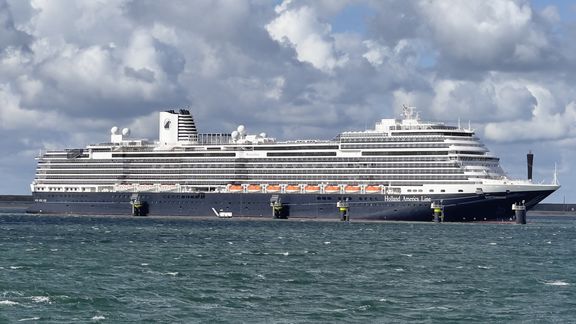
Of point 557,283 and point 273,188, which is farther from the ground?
point 273,188

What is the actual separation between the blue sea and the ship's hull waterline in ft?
110

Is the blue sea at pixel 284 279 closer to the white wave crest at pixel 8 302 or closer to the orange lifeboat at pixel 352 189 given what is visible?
the white wave crest at pixel 8 302

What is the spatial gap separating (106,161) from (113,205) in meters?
11.0

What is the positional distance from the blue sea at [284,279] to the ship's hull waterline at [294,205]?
33677 millimetres

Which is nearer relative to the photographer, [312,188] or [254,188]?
[312,188]

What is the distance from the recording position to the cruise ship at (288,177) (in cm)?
15200

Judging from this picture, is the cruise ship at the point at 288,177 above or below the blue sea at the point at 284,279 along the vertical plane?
above

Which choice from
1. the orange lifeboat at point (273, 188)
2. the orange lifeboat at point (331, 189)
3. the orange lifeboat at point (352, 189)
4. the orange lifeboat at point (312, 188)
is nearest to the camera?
the orange lifeboat at point (352, 189)

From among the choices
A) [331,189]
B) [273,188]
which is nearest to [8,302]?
[331,189]

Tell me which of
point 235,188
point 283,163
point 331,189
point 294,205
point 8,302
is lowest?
point 8,302

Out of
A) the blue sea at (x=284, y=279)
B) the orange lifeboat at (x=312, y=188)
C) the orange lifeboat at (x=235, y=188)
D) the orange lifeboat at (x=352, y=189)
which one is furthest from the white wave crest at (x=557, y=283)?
the orange lifeboat at (x=235, y=188)

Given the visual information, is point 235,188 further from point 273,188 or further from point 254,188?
point 273,188

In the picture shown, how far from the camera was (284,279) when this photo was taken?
228 feet

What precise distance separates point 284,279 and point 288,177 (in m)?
102
